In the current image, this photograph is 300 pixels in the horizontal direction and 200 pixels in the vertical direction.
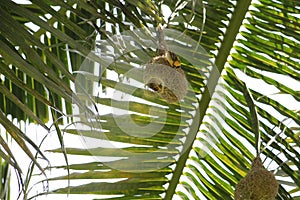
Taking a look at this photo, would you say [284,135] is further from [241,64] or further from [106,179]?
[106,179]

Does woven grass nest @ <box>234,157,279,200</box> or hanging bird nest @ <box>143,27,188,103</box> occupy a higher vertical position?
hanging bird nest @ <box>143,27,188,103</box>

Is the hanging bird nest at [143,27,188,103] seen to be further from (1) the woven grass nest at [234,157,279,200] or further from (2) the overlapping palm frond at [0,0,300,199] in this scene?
(2) the overlapping palm frond at [0,0,300,199]

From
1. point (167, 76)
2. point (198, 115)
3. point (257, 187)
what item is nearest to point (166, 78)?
point (167, 76)

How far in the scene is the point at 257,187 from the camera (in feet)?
3.68

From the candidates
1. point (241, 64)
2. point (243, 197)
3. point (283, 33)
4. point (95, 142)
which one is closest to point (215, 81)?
point (241, 64)

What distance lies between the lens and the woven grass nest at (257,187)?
3.67 feet

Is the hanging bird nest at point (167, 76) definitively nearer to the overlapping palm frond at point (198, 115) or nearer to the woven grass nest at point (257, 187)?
the woven grass nest at point (257, 187)

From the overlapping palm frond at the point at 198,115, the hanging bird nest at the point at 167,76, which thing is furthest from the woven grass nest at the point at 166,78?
the overlapping palm frond at the point at 198,115

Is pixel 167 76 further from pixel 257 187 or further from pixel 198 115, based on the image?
pixel 198 115

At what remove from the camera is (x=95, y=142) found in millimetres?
1561

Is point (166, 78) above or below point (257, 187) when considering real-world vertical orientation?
above

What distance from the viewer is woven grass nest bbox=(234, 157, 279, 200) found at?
1.12m

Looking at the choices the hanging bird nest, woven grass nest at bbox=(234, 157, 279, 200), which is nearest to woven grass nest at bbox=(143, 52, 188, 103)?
the hanging bird nest

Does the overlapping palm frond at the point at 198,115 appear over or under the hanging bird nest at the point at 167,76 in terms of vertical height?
over
